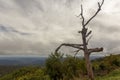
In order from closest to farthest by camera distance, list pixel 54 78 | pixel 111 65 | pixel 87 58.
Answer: pixel 87 58 < pixel 54 78 < pixel 111 65

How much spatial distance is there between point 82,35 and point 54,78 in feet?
289

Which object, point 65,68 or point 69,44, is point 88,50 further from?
point 65,68

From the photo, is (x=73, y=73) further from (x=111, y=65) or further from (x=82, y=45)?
(x=82, y=45)

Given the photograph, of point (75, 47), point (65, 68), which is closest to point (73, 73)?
point (65, 68)

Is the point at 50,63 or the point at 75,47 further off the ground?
the point at 50,63

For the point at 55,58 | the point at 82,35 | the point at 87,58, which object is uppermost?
the point at 55,58

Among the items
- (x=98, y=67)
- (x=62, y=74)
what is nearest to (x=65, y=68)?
(x=62, y=74)

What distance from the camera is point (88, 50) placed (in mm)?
13578

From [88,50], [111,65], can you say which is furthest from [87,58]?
[111,65]

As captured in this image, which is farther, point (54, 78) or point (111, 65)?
point (111, 65)

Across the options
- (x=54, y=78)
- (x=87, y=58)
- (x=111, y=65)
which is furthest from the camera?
(x=111, y=65)

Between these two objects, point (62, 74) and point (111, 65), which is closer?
point (62, 74)

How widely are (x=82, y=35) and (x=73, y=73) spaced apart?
88656mm

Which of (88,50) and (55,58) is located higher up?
(55,58)
